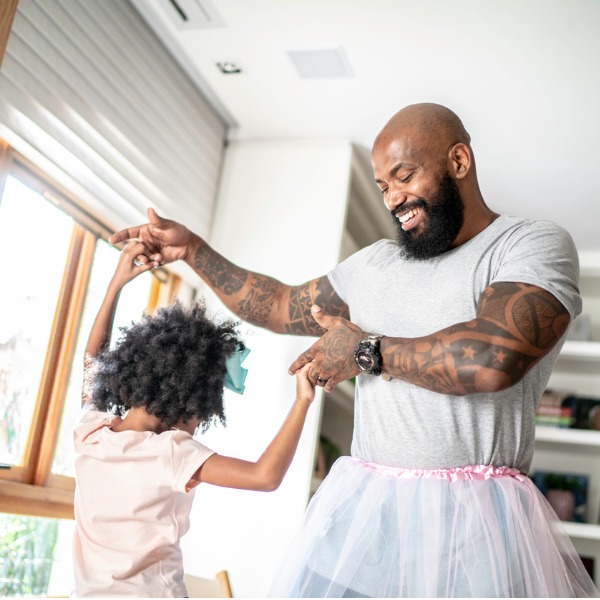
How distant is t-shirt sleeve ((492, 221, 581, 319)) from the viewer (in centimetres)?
131

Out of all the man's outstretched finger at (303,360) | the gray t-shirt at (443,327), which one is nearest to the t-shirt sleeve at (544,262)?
the gray t-shirt at (443,327)

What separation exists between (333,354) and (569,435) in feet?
9.68

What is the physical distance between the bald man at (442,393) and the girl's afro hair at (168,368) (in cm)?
30

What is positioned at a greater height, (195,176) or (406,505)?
(195,176)

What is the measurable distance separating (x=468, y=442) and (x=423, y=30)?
170 cm

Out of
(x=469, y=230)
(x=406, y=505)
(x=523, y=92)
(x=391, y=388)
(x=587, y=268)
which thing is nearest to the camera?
(x=406, y=505)

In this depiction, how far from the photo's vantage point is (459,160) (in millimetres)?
1597

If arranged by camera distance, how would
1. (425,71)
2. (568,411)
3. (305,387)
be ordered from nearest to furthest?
1. (305,387)
2. (425,71)
3. (568,411)

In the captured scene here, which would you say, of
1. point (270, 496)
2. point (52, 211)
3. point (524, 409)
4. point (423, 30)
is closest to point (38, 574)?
point (270, 496)

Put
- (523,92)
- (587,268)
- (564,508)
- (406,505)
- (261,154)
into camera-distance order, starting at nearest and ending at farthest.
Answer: (406,505) < (523,92) < (261,154) < (564,508) < (587,268)

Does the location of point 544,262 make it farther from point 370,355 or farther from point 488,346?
point 370,355

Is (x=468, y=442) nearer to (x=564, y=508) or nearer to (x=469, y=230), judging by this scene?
(x=469, y=230)

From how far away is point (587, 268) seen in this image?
432cm

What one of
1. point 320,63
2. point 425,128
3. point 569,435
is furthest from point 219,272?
point 569,435
